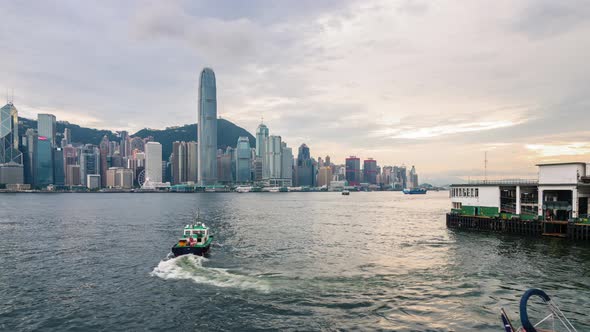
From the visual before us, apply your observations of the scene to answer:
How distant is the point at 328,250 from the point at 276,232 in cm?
2420

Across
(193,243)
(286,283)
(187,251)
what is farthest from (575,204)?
(187,251)

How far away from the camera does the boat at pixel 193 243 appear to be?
163 feet

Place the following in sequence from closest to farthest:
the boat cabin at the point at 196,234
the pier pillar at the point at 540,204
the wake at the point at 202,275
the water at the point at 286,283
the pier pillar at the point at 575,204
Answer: the water at the point at 286,283 < the wake at the point at 202,275 < the boat cabin at the point at 196,234 < the pier pillar at the point at 575,204 < the pier pillar at the point at 540,204

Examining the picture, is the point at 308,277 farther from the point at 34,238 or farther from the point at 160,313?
the point at 34,238

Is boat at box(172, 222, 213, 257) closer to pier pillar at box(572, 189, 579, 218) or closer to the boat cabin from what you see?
the boat cabin

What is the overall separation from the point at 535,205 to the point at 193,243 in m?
65.8

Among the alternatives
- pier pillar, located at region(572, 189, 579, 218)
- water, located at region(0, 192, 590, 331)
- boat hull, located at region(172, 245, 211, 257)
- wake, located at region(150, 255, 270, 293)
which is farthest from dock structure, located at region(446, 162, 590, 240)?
boat hull, located at region(172, 245, 211, 257)

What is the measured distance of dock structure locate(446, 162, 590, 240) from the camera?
64.3 m

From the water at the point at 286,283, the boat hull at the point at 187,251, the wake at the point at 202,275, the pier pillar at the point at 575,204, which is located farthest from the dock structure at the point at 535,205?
the boat hull at the point at 187,251

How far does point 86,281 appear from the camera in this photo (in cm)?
3925

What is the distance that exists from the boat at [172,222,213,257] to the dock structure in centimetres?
5863

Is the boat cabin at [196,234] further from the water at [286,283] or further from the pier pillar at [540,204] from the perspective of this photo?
the pier pillar at [540,204]

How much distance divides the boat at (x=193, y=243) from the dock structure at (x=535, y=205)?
58627mm

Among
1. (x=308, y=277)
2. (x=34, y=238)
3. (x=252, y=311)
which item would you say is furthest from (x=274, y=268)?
(x=34, y=238)
